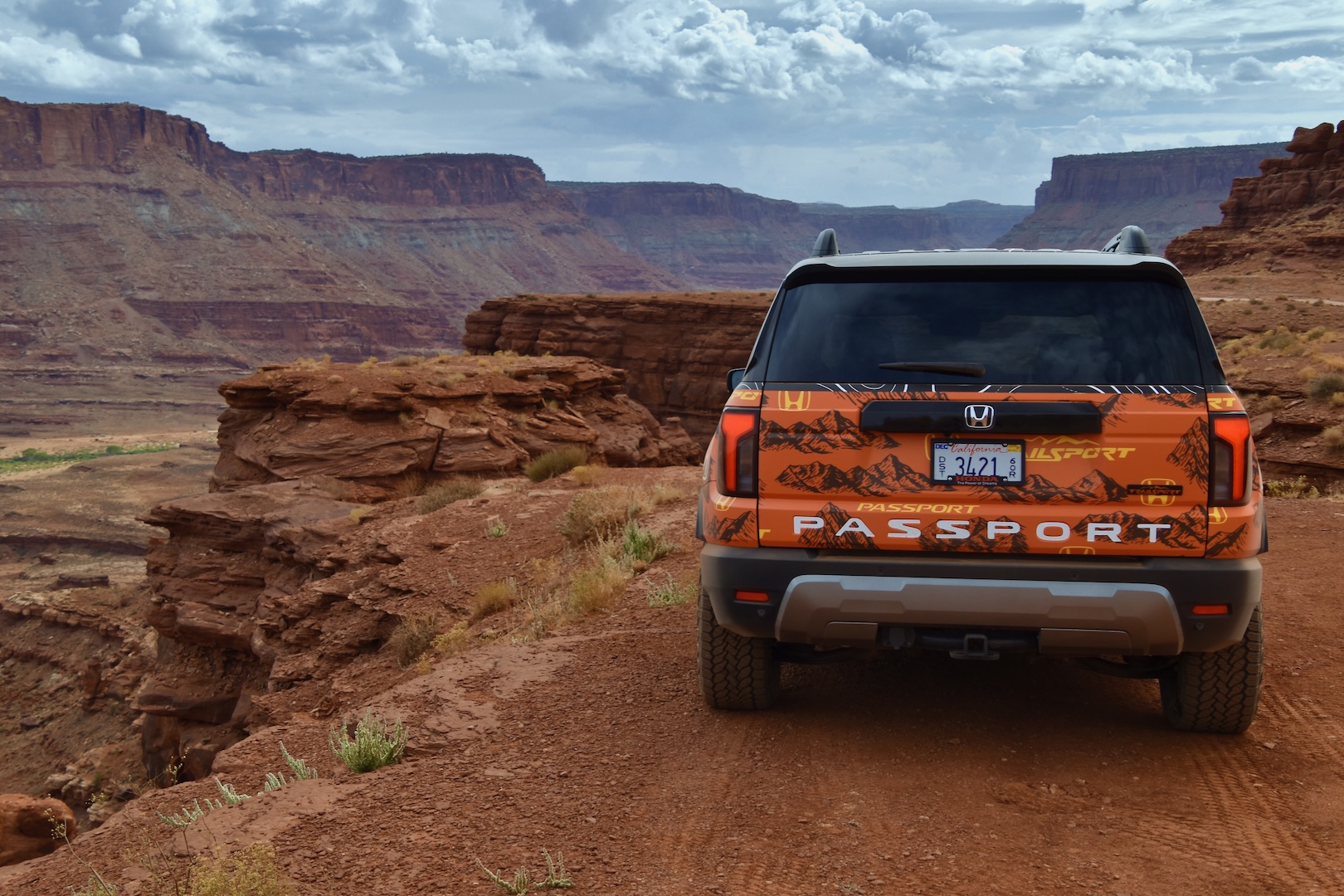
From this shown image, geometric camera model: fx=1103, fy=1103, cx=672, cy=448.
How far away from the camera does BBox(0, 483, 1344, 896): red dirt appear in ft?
11.1

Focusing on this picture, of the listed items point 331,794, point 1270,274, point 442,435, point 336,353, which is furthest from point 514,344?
point 336,353

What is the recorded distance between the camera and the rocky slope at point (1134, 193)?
171 metres

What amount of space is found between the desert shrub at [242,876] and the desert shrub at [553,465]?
14363mm

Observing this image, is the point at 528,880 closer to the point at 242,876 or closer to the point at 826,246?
the point at 242,876

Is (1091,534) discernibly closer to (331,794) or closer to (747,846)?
(747,846)

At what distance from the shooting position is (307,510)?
16172mm

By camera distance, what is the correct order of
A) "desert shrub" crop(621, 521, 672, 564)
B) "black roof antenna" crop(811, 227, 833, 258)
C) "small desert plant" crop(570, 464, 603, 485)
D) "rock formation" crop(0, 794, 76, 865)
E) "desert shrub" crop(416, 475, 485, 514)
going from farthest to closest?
"small desert plant" crop(570, 464, 603, 485) < "desert shrub" crop(416, 475, 485, 514) < "desert shrub" crop(621, 521, 672, 564) < "rock formation" crop(0, 794, 76, 865) < "black roof antenna" crop(811, 227, 833, 258)

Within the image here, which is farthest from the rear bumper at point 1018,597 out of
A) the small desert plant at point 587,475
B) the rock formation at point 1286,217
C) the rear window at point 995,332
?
the rock formation at point 1286,217

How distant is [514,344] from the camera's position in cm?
5241

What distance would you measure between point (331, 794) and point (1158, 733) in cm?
332

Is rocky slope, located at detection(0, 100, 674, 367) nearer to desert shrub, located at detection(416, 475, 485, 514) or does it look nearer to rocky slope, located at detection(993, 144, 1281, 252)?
rocky slope, located at detection(993, 144, 1281, 252)

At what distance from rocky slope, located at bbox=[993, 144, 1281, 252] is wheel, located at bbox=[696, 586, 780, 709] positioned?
171 meters

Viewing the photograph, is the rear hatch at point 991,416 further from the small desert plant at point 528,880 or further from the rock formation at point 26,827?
the rock formation at point 26,827

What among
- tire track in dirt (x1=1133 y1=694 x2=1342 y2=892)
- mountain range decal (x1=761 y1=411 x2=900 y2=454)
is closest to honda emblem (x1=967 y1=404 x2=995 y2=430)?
mountain range decal (x1=761 y1=411 x2=900 y2=454)
